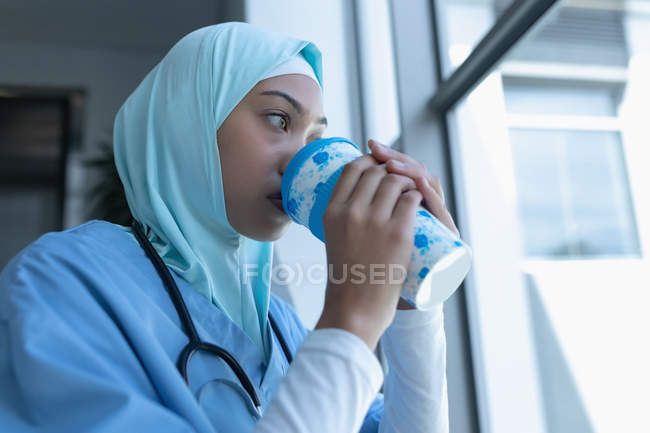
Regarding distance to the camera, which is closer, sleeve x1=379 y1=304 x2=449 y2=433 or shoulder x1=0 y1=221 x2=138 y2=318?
shoulder x1=0 y1=221 x2=138 y2=318

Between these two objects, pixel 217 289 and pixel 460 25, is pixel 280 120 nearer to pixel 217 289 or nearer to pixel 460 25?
pixel 217 289

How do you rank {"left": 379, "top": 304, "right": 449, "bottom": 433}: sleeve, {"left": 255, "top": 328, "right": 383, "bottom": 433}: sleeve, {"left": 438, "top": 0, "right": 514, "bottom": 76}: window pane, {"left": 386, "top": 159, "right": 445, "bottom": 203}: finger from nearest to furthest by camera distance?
{"left": 255, "top": 328, "right": 383, "bottom": 433}: sleeve
{"left": 386, "top": 159, "right": 445, "bottom": 203}: finger
{"left": 379, "top": 304, "right": 449, "bottom": 433}: sleeve
{"left": 438, "top": 0, "right": 514, "bottom": 76}: window pane

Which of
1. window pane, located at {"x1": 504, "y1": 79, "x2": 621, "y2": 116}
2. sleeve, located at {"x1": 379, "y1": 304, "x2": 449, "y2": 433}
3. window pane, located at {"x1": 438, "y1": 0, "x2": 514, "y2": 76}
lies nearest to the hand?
sleeve, located at {"x1": 379, "y1": 304, "x2": 449, "y2": 433}

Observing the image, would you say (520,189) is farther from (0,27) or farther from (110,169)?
(0,27)

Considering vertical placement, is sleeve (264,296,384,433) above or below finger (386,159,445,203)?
below

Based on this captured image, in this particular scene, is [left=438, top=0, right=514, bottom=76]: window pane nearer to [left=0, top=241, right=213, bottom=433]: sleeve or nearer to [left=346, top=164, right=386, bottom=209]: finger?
[left=346, top=164, right=386, bottom=209]: finger

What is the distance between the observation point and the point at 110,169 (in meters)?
2.47

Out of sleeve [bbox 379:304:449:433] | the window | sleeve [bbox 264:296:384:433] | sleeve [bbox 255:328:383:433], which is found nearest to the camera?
sleeve [bbox 255:328:383:433]

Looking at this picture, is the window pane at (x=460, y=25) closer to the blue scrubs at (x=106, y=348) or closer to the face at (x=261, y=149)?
the face at (x=261, y=149)

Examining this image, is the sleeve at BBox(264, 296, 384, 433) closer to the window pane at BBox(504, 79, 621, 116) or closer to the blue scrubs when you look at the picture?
the blue scrubs

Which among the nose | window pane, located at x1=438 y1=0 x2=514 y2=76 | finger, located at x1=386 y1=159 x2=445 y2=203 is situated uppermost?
window pane, located at x1=438 y1=0 x2=514 y2=76

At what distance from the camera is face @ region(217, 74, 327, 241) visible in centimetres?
67

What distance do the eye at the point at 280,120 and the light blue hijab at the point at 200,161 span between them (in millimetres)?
47

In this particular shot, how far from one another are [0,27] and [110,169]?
3.78 ft
